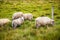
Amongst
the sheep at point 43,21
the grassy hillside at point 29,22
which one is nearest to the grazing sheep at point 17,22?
the grassy hillside at point 29,22

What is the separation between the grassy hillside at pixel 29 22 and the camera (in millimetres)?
2328

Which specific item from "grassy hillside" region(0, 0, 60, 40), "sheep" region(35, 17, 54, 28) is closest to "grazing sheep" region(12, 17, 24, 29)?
"grassy hillside" region(0, 0, 60, 40)

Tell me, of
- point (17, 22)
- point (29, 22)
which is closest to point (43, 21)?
point (29, 22)

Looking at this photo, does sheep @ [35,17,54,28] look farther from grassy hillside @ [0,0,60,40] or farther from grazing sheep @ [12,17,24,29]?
grazing sheep @ [12,17,24,29]

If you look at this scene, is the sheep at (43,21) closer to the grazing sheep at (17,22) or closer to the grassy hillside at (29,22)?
the grassy hillside at (29,22)

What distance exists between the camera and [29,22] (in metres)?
2.45

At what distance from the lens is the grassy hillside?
2.33 meters

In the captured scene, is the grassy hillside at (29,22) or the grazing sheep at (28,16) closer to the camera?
the grassy hillside at (29,22)

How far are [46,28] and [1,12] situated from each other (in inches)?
24.6

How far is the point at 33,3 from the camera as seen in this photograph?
2551 mm

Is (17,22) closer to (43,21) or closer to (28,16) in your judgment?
(28,16)

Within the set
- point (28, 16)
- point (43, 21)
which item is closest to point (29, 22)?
point (28, 16)

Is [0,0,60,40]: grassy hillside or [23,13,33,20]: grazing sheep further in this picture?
[23,13,33,20]: grazing sheep

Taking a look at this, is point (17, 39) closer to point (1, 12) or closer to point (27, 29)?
point (27, 29)
